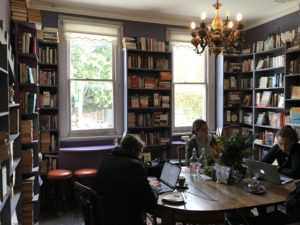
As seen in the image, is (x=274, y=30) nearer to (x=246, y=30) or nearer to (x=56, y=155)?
(x=246, y=30)

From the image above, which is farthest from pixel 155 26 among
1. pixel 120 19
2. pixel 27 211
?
pixel 27 211

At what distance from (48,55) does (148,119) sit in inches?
78.3

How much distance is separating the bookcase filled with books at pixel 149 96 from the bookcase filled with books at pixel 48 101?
1189 millimetres

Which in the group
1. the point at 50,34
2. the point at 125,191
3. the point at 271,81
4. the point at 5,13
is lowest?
the point at 125,191

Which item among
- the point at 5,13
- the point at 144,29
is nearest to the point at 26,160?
the point at 5,13

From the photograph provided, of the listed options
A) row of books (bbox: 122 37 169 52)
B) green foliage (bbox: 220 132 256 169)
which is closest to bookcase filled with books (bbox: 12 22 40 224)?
row of books (bbox: 122 37 169 52)

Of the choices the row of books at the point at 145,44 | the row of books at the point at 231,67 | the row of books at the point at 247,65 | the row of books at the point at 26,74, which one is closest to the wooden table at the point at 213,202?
the row of books at the point at 26,74

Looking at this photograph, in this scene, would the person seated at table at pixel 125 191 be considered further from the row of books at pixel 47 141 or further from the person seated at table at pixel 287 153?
the row of books at pixel 47 141

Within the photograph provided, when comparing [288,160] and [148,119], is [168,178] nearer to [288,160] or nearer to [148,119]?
[288,160]

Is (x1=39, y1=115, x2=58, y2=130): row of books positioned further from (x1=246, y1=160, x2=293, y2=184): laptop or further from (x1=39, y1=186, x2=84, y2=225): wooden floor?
(x1=246, y1=160, x2=293, y2=184): laptop

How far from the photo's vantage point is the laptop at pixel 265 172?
2391 mm

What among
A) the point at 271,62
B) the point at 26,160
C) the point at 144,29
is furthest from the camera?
the point at 144,29

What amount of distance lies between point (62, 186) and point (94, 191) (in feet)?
8.32

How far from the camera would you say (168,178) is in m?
2.42
